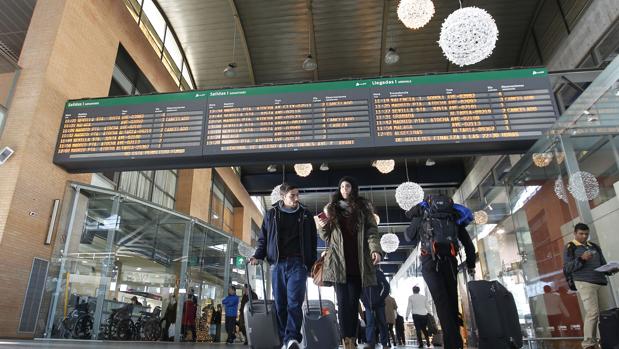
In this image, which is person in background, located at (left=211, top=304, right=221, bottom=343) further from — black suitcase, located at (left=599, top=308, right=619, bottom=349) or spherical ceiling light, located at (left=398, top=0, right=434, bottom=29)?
black suitcase, located at (left=599, top=308, right=619, bottom=349)

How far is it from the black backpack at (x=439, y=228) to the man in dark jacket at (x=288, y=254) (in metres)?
0.98

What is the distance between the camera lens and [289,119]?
22.6 feet

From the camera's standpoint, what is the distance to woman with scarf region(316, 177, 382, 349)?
3.26m

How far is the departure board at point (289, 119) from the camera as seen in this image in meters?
6.68

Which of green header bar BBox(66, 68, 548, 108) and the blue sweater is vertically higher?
green header bar BBox(66, 68, 548, 108)

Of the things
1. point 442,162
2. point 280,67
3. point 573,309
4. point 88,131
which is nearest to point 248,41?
point 280,67

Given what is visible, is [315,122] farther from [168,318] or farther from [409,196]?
[168,318]

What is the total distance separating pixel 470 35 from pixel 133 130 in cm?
548

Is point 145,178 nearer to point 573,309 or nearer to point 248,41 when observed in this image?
point 248,41

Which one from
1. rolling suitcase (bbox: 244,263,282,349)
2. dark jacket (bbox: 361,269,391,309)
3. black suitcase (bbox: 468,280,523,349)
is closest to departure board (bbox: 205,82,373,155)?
dark jacket (bbox: 361,269,391,309)

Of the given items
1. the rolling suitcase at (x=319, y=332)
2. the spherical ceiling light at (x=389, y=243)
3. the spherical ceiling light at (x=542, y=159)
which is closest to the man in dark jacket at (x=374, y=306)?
the rolling suitcase at (x=319, y=332)

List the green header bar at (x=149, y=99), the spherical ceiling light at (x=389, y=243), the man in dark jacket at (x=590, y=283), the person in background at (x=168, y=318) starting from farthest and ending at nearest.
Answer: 1. the spherical ceiling light at (x=389, y=243)
2. the person in background at (x=168, y=318)
3. the green header bar at (x=149, y=99)
4. the man in dark jacket at (x=590, y=283)

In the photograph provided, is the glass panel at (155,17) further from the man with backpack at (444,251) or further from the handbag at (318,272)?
the man with backpack at (444,251)

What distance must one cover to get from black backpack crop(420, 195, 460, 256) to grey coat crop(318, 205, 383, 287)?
1.54ft
